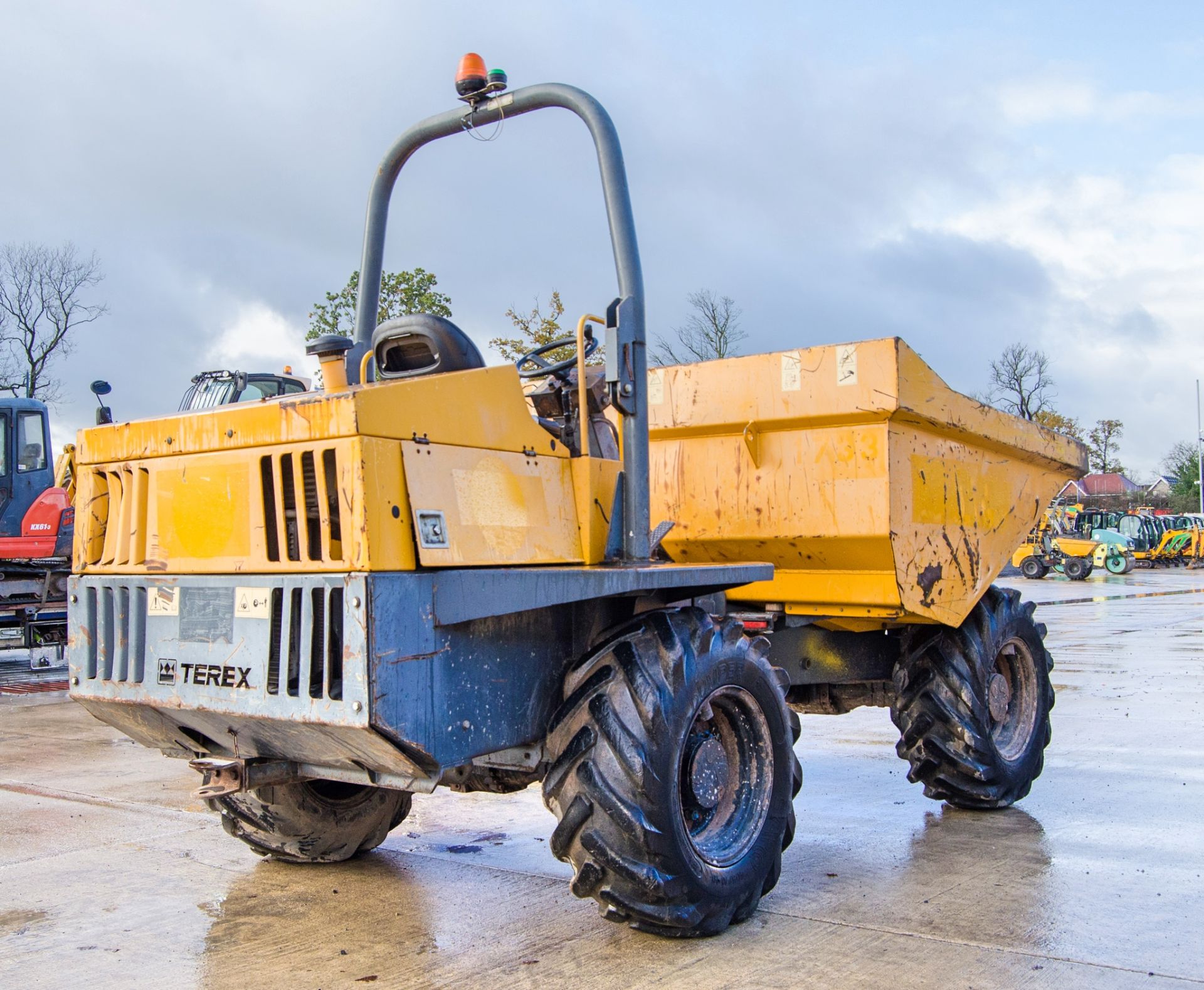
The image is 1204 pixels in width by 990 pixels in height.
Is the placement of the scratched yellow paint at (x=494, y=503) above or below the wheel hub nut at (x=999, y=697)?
above

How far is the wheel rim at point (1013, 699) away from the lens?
6.32 m

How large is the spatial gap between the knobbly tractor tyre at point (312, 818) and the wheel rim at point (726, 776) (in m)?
1.51

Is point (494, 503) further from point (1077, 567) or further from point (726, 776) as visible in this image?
point (1077, 567)

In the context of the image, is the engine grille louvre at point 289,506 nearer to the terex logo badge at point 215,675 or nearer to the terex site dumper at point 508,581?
the terex site dumper at point 508,581

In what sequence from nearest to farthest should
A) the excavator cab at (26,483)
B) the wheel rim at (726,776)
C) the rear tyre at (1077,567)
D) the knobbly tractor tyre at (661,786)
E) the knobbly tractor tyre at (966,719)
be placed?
the knobbly tractor tyre at (661,786) < the wheel rim at (726,776) < the knobbly tractor tyre at (966,719) < the excavator cab at (26,483) < the rear tyre at (1077,567)

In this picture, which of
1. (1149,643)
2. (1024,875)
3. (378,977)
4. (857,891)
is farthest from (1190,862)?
(1149,643)

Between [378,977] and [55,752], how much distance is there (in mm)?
5365

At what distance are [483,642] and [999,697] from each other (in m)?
3.68

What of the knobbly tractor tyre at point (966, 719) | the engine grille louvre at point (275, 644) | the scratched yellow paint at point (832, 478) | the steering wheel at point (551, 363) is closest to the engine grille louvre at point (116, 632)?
the engine grille louvre at point (275, 644)

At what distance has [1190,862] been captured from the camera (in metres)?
4.95

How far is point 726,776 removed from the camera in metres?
4.46

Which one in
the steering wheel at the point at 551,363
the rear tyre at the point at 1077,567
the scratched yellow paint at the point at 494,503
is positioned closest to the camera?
the scratched yellow paint at the point at 494,503

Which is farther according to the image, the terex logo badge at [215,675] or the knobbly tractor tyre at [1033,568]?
the knobbly tractor tyre at [1033,568]

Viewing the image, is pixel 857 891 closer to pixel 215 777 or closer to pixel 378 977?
pixel 378 977
